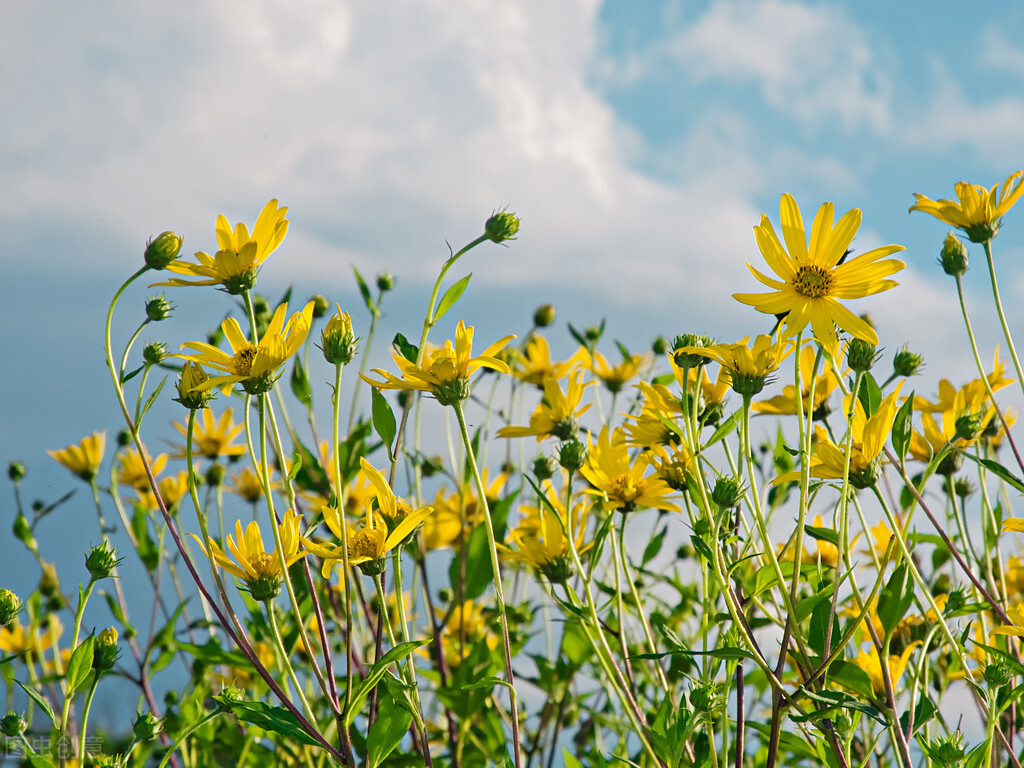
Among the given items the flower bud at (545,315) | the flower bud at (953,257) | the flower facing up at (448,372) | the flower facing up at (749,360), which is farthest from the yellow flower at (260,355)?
the flower bud at (545,315)

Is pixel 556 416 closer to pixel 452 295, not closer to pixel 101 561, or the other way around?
pixel 452 295

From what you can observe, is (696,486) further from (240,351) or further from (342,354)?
(240,351)

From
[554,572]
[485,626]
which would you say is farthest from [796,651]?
[485,626]

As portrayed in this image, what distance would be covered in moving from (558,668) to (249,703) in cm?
90

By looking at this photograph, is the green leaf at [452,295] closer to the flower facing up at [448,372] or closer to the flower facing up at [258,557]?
the flower facing up at [448,372]

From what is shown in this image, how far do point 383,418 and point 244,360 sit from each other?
0.64 ft

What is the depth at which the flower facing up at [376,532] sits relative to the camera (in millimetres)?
1090

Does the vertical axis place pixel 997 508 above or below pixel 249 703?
above

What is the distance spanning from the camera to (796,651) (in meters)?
1.06

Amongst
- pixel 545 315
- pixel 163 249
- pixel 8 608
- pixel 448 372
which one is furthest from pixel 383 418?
pixel 545 315

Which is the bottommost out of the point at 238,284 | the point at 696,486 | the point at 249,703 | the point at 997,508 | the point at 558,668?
the point at 249,703

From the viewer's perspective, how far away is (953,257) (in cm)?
140

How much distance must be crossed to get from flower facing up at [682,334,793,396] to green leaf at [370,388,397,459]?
15.4 inches

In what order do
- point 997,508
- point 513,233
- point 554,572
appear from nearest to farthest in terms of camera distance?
point 513,233, point 554,572, point 997,508
